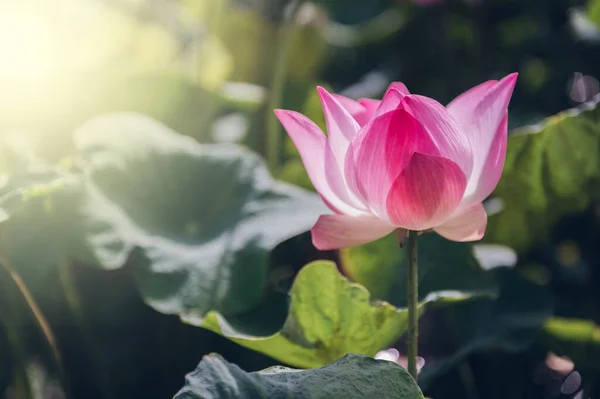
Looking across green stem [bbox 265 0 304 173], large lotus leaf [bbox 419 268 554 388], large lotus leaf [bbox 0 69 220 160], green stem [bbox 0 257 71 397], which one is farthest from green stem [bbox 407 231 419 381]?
large lotus leaf [bbox 0 69 220 160]

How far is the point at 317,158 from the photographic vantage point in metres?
0.44

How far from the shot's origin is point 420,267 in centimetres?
66

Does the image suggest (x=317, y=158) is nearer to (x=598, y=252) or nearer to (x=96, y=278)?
(x=96, y=278)

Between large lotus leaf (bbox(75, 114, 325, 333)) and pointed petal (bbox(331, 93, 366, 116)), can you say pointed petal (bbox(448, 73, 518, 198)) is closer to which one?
pointed petal (bbox(331, 93, 366, 116))

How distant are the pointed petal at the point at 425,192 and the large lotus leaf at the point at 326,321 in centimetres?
9

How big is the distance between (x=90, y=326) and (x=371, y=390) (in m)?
0.37

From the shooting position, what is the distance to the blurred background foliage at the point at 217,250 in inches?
22.5

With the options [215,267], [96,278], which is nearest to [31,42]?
[96,278]

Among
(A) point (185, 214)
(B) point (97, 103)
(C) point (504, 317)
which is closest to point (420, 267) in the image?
(C) point (504, 317)

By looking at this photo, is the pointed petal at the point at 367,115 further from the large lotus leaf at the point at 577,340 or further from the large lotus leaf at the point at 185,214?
the large lotus leaf at the point at 577,340

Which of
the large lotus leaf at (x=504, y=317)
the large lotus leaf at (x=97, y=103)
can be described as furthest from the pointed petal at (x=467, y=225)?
the large lotus leaf at (x=97, y=103)

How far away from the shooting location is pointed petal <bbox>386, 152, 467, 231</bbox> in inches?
15.4

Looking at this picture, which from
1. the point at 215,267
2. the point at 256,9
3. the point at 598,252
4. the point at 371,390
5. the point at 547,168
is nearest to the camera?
the point at 371,390

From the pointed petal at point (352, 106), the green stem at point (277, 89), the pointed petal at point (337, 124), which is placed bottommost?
the pointed petal at point (337, 124)
